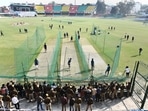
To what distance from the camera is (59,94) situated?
13.6 meters

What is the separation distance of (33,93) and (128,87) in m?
6.63

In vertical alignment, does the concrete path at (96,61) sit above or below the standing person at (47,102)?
below

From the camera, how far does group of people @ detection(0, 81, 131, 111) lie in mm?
12420

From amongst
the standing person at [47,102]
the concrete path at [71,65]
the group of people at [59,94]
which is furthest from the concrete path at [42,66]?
the standing person at [47,102]

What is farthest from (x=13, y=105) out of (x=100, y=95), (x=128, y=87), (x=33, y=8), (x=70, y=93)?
(x=33, y=8)

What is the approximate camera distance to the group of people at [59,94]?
40.7ft

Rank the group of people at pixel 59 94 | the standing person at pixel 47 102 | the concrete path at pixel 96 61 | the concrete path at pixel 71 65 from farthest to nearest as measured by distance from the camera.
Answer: the concrete path at pixel 96 61, the concrete path at pixel 71 65, the group of people at pixel 59 94, the standing person at pixel 47 102

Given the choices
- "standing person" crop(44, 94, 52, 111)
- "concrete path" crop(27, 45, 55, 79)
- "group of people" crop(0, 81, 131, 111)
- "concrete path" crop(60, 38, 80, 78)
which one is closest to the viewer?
"standing person" crop(44, 94, 52, 111)

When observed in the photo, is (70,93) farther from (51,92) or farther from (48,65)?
(48,65)

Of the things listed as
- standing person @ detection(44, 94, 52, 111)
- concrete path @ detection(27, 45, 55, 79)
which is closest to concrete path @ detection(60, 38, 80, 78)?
concrete path @ detection(27, 45, 55, 79)

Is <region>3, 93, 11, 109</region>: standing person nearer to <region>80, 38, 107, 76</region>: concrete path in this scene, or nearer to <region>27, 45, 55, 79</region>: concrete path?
<region>27, 45, 55, 79</region>: concrete path

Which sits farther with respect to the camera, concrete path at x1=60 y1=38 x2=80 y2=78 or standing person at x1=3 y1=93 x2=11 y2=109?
concrete path at x1=60 y1=38 x2=80 y2=78

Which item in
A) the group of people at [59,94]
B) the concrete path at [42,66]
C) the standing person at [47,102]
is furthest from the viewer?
the concrete path at [42,66]

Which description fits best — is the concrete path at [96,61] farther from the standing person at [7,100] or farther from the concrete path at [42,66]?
the standing person at [7,100]
